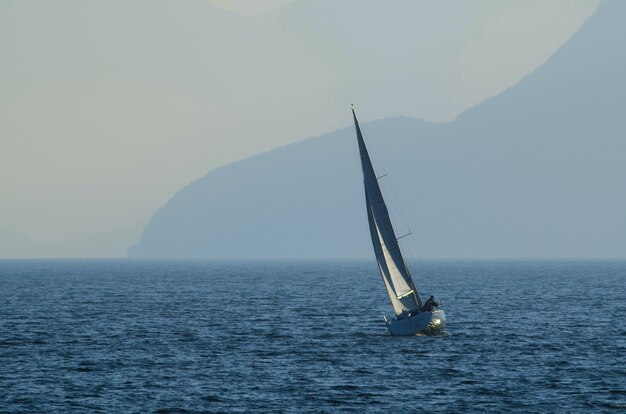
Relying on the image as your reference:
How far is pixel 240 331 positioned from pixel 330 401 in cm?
3192

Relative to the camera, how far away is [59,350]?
228 feet

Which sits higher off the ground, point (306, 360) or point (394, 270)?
point (394, 270)

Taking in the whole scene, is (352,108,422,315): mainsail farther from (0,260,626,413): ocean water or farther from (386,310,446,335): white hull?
(0,260,626,413): ocean water

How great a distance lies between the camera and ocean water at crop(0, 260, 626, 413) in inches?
1997

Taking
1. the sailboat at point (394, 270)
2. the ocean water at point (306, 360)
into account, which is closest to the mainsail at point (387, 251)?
the sailboat at point (394, 270)

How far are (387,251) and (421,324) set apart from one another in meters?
5.35

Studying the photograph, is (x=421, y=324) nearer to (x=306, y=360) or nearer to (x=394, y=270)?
(x=394, y=270)

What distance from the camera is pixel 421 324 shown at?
235 feet

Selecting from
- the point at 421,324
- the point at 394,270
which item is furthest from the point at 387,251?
the point at 421,324

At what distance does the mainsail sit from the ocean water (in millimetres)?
3042

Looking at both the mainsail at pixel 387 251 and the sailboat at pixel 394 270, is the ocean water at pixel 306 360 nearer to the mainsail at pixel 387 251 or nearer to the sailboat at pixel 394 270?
the sailboat at pixel 394 270

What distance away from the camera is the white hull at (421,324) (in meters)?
71.1

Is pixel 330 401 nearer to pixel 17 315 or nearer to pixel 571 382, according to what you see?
pixel 571 382

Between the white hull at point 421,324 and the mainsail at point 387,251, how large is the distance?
1.13 m
